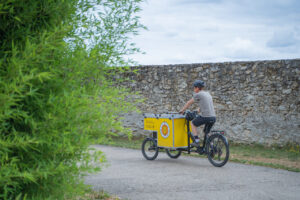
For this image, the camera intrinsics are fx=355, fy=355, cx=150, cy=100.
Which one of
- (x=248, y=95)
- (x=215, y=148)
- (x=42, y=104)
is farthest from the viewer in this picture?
(x=248, y=95)

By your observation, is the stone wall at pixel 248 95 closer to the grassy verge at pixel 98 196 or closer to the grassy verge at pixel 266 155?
the grassy verge at pixel 266 155

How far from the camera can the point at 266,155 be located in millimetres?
10430

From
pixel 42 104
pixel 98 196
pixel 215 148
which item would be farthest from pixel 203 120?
pixel 42 104

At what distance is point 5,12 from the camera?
241 cm

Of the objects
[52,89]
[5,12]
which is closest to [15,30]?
[5,12]

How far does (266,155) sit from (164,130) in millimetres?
3460

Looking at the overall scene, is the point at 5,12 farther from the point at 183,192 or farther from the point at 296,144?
the point at 296,144

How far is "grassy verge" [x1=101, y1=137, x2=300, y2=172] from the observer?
8755 mm

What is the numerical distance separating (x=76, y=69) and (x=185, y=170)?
5401 millimetres

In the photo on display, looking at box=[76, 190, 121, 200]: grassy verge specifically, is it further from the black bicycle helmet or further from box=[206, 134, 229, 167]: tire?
the black bicycle helmet

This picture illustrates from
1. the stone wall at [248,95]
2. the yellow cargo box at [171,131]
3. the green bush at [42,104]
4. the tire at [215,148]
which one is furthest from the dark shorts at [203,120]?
the green bush at [42,104]

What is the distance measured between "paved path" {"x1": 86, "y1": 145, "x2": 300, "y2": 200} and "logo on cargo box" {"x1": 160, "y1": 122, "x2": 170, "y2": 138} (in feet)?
2.22

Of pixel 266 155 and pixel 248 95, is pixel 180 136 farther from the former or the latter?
pixel 248 95

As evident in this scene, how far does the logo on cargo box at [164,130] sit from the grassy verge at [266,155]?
1356mm
